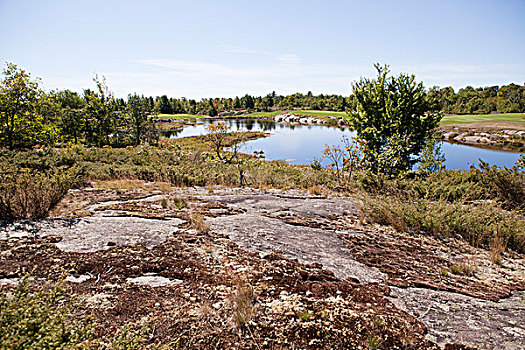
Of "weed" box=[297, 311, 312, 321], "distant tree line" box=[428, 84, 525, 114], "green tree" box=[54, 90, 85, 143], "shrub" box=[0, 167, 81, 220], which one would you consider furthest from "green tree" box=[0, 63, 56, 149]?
"distant tree line" box=[428, 84, 525, 114]

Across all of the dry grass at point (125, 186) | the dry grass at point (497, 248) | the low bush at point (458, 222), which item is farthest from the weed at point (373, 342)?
the dry grass at point (125, 186)

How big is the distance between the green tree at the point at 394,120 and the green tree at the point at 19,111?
19038 millimetres

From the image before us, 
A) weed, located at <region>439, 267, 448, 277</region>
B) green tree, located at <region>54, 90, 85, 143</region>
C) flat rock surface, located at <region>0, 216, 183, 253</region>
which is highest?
green tree, located at <region>54, 90, 85, 143</region>

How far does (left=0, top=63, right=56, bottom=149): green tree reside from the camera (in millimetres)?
15016

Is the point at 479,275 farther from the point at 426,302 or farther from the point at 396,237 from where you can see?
the point at 426,302

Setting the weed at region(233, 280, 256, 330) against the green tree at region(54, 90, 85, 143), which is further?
the green tree at region(54, 90, 85, 143)

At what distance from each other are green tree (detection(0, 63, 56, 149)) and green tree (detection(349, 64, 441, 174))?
62.5 feet

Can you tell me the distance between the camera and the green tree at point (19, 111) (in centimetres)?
1502

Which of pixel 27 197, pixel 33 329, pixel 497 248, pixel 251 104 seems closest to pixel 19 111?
pixel 27 197

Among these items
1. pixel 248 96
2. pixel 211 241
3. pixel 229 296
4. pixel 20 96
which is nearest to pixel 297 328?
pixel 229 296

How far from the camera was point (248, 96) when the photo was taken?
6122 inches

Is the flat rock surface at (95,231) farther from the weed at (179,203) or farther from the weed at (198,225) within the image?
the weed at (179,203)

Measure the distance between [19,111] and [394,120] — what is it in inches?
808

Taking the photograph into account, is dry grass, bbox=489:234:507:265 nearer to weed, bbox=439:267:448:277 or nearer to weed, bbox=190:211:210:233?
weed, bbox=439:267:448:277
